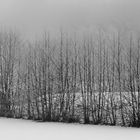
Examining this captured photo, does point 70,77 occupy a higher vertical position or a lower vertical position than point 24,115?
higher

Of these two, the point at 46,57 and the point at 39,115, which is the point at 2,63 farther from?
the point at 39,115

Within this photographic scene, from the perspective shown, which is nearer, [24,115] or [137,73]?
[137,73]

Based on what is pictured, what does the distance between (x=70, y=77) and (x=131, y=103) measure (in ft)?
14.9

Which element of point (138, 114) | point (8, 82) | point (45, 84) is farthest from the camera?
point (8, 82)

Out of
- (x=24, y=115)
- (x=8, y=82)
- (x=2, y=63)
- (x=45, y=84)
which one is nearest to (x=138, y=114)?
(x=45, y=84)

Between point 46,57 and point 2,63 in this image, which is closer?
point 46,57

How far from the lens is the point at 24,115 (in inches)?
679

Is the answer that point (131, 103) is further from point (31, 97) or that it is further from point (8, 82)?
point (8, 82)

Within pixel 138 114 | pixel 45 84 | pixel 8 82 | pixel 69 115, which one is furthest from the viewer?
pixel 8 82

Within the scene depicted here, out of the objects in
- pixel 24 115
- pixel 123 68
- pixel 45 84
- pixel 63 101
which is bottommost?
pixel 24 115

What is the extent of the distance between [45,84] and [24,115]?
287 cm

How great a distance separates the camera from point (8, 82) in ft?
61.5

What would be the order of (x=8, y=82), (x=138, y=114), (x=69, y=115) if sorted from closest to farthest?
(x=138, y=114) → (x=69, y=115) → (x=8, y=82)

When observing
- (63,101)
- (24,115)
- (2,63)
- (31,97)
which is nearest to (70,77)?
(63,101)
